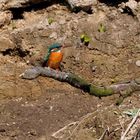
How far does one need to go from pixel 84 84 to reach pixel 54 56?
429 mm

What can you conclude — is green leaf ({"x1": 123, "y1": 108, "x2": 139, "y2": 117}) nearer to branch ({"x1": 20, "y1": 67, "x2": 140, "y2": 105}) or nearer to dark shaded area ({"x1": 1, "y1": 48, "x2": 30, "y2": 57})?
branch ({"x1": 20, "y1": 67, "x2": 140, "y2": 105})

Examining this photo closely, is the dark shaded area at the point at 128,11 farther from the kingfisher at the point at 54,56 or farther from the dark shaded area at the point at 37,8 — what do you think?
the kingfisher at the point at 54,56

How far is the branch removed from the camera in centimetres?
522

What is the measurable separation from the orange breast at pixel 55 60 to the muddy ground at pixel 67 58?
0.26 ft

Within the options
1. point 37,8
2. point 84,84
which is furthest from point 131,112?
point 37,8

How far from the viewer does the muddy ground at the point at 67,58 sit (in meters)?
5.04

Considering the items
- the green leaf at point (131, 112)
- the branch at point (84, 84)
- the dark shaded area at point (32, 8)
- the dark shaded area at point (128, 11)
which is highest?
the dark shaded area at point (128, 11)

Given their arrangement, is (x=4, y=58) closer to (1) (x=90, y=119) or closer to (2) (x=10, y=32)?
(2) (x=10, y=32)

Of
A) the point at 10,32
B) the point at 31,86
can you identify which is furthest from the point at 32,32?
the point at 31,86

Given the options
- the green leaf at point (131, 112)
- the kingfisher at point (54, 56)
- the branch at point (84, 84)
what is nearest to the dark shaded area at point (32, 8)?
the kingfisher at point (54, 56)

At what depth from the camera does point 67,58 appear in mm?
5496

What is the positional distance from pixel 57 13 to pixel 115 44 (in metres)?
0.69

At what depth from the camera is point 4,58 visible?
548 centimetres

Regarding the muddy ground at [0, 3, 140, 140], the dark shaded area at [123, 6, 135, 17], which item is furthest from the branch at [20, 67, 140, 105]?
the dark shaded area at [123, 6, 135, 17]
